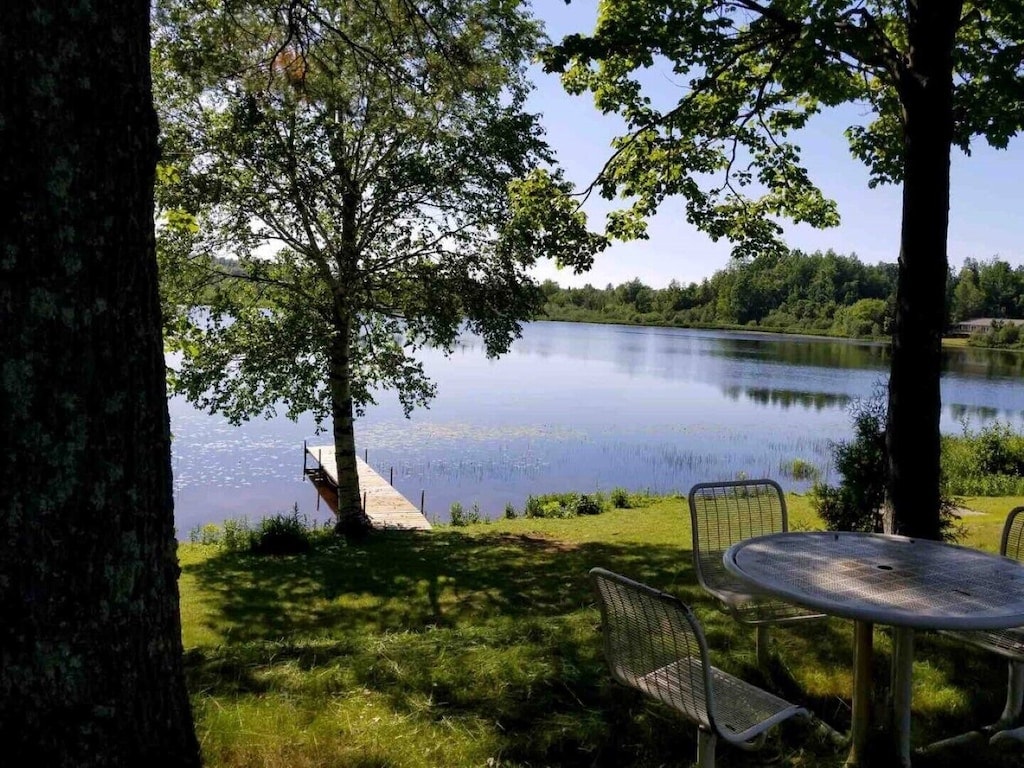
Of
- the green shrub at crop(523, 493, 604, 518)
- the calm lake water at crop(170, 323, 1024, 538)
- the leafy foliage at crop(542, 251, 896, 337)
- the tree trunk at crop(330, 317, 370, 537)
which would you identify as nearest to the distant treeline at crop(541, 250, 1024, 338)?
the leafy foliage at crop(542, 251, 896, 337)

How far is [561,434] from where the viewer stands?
26.8m

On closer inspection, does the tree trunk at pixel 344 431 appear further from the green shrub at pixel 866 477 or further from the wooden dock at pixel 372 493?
the green shrub at pixel 866 477

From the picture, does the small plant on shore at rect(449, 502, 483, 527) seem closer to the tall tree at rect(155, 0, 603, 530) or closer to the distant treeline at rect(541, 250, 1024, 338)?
the tall tree at rect(155, 0, 603, 530)

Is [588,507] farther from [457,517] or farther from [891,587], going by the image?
[891,587]

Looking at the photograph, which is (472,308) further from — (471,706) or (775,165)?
(471,706)

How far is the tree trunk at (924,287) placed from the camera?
185 inches

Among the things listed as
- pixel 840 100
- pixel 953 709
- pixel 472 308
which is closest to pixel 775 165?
pixel 840 100

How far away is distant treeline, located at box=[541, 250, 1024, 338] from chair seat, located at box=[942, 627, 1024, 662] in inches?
3650

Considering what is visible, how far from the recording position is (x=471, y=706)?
10.7 ft

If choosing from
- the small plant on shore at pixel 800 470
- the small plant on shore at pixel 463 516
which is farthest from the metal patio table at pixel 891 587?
the small plant on shore at pixel 800 470

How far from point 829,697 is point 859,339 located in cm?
9815

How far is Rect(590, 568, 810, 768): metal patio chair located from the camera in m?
2.22

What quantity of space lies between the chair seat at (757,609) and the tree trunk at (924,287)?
1.62 metres

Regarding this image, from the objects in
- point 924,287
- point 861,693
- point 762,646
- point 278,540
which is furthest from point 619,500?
point 861,693
